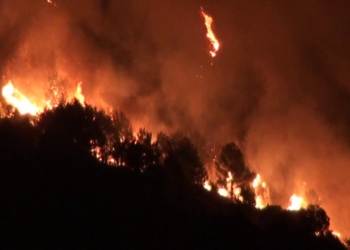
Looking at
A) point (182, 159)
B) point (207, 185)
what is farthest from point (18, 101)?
point (207, 185)

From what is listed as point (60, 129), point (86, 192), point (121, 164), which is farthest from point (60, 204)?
point (60, 129)

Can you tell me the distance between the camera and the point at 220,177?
68.4 metres

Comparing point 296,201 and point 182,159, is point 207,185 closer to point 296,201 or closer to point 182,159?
point 182,159

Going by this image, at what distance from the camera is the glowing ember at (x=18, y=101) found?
68.6 metres

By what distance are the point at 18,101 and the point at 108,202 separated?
36835 millimetres

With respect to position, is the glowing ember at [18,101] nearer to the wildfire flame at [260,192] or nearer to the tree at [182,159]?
the tree at [182,159]

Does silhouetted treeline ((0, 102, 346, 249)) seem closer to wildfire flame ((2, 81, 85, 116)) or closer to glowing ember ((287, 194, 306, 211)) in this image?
wildfire flame ((2, 81, 85, 116))

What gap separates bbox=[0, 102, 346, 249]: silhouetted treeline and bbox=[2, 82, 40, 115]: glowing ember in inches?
316

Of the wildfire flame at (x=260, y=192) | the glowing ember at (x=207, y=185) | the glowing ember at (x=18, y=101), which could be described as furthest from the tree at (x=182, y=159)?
the glowing ember at (x=18, y=101)

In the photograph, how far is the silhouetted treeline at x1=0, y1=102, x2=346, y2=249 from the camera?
33.1 m

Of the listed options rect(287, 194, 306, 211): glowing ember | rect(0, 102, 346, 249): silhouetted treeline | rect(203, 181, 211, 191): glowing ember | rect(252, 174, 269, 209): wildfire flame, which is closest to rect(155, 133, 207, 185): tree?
rect(0, 102, 346, 249): silhouetted treeline

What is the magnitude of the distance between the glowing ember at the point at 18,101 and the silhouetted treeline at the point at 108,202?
8.03 meters

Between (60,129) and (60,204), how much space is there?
A: 2156cm

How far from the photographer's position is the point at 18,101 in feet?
235
